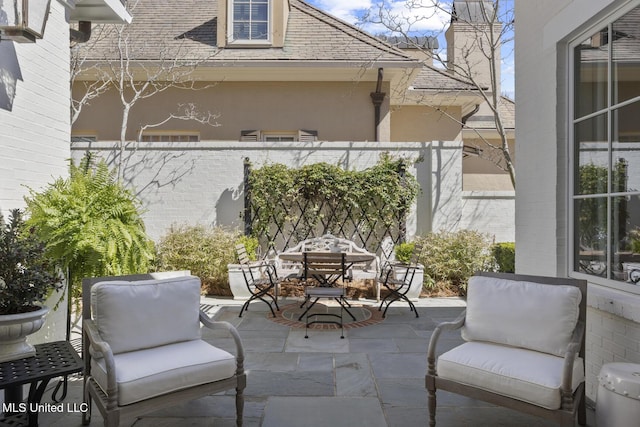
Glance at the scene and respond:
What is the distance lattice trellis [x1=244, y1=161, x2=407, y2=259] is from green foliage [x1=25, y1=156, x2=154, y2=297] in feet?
12.8

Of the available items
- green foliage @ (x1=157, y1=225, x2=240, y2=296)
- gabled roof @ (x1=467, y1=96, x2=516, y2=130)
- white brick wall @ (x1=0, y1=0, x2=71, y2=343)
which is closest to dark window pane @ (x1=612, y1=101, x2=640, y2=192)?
white brick wall @ (x1=0, y1=0, x2=71, y2=343)

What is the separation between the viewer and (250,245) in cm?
810

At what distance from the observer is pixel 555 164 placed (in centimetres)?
413

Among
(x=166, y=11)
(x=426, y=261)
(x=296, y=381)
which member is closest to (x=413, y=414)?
(x=296, y=381)

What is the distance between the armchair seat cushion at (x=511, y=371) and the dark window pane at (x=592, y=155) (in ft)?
5.15

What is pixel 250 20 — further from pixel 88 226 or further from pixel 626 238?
pixel 626 238

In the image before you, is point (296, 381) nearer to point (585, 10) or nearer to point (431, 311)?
point (431, 311)

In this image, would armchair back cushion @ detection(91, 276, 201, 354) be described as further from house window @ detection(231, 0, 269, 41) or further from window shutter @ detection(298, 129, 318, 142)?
house window @ detection(231, 0, 269, 41)

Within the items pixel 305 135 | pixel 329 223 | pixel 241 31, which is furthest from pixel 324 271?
pixel 241 31

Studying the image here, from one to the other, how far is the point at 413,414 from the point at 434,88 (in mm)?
9712

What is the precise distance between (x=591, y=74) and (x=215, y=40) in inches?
341

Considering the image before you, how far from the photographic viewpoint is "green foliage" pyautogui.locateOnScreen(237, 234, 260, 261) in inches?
316

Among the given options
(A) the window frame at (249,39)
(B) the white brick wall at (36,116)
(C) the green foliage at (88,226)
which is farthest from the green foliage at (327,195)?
(B) the white brick wall at (36,116)

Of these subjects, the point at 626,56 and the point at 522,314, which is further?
the point at 626,56
